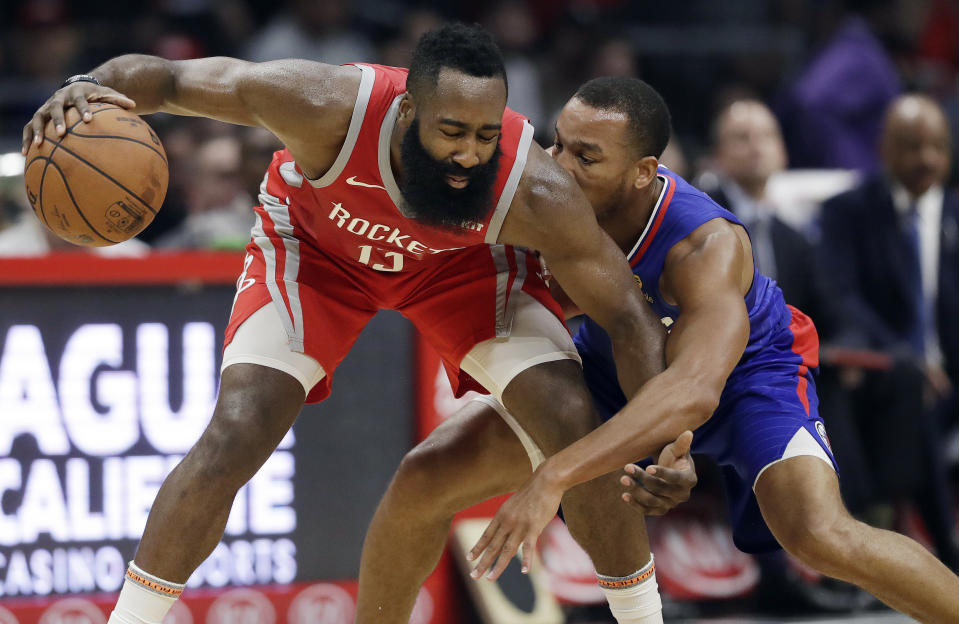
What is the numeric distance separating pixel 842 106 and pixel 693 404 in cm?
542

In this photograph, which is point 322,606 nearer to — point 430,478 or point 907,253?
point 430,478

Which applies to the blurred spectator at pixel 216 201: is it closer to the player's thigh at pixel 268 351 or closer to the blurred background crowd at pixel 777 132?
the blurred background crowd at pixel 777 132

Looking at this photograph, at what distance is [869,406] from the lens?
6.66 m

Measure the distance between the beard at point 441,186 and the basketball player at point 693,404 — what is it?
0.48 meters

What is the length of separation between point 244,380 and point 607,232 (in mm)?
1193

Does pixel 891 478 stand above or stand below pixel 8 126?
below

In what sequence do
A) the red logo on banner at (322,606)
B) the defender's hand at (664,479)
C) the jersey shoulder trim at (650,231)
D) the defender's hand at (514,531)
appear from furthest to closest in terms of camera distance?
the red logo on banner at (322,606) < the jersey shoulder trim at (650,231) < the defender's hand at (664,479) < the defender's hand at (514,531)

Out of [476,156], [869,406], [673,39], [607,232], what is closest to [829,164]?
[673,39]

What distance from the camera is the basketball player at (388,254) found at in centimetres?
362

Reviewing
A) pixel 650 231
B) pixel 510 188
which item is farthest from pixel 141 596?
pixel 650 231

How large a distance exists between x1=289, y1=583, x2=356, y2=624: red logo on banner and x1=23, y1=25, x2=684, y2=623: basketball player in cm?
182

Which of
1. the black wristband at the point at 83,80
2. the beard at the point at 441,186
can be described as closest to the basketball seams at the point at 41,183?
the black wristband at the point at 83,80

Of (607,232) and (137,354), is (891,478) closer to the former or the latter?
(607,232)

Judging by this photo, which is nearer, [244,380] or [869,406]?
[244,380]
